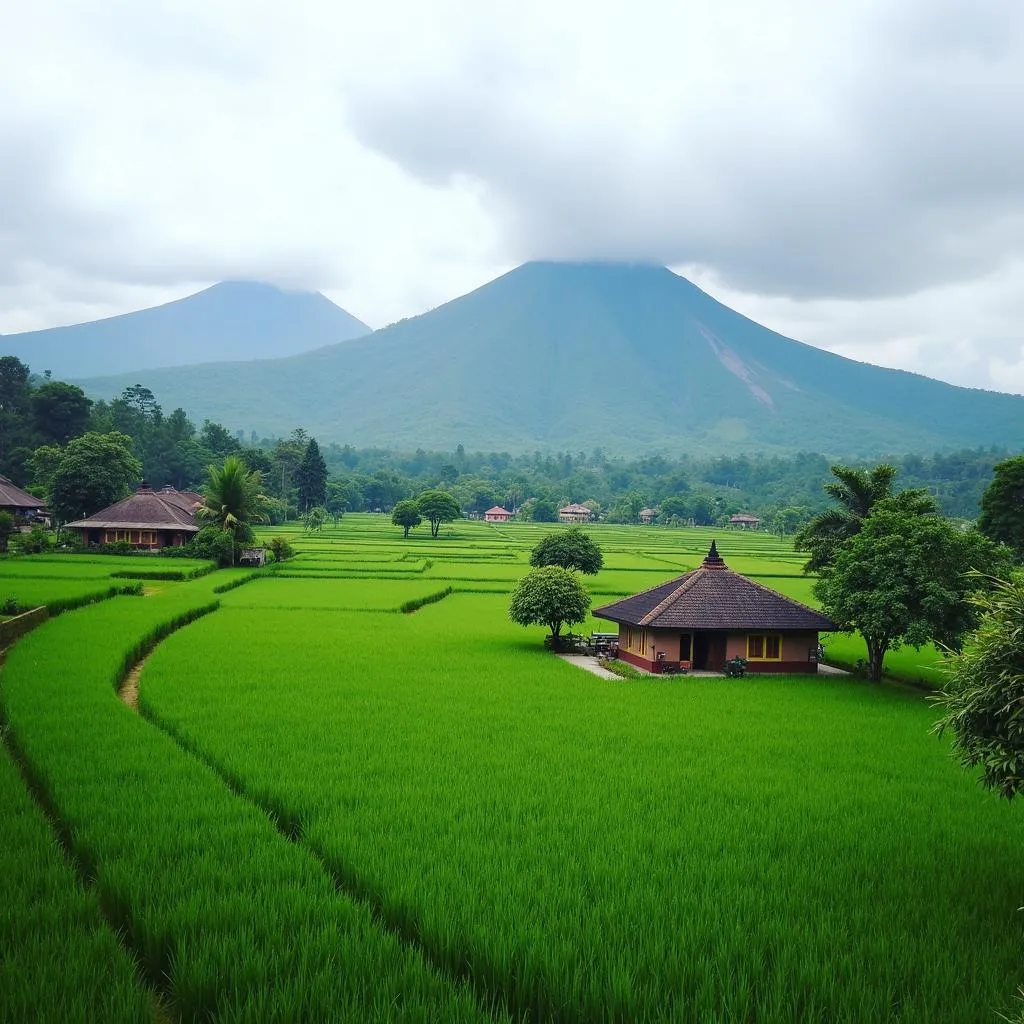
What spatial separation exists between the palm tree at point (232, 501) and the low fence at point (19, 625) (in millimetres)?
19959

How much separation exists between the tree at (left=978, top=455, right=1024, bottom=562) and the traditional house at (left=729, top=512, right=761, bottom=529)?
77.1m

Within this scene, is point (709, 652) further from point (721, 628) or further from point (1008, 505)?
point (1008, 505)

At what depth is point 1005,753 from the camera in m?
7.70

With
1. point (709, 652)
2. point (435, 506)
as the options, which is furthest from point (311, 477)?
point (709, 652)

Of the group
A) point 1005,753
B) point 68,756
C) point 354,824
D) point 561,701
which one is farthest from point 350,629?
point 1005,753

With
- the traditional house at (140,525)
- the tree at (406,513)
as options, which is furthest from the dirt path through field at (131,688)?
the tree at (406,513)

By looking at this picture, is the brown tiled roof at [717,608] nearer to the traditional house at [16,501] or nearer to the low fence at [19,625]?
the low fence at [19,625]

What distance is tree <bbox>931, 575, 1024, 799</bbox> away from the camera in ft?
25.3

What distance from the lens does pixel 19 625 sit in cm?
2158

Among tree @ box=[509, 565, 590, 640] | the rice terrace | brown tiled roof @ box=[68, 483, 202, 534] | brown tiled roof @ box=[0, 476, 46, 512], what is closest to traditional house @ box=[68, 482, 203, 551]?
brown tiled roof @ box=[68, 483, 202, 534]

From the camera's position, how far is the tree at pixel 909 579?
1905cm

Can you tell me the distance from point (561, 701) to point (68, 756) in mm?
8733

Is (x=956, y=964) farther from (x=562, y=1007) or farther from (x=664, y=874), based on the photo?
(x=562, y=1007)

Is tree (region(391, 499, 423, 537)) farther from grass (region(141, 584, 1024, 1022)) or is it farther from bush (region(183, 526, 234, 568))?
grass (region(141, 584, 1024, 1022))
